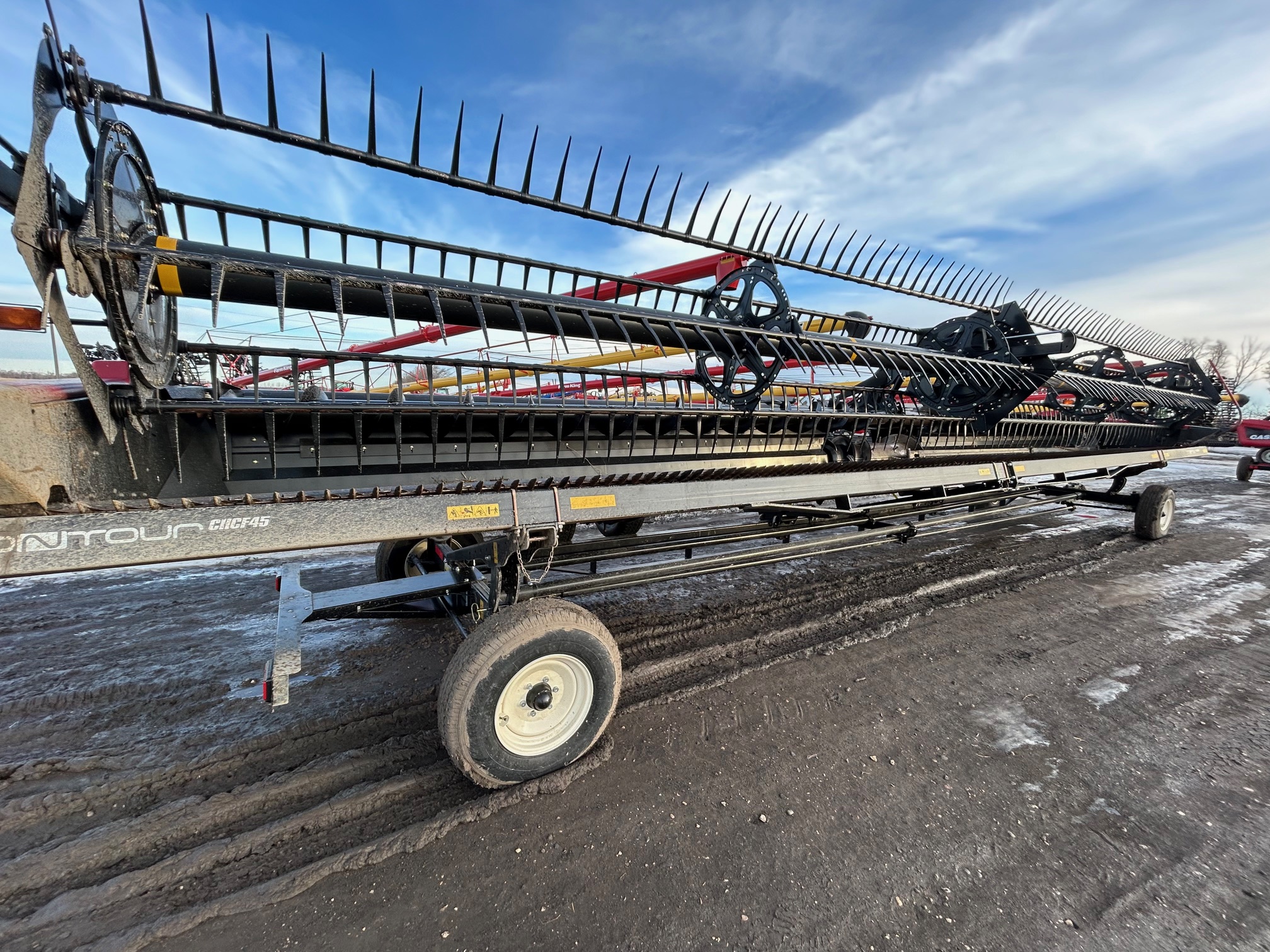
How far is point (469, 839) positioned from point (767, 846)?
1.08 metres

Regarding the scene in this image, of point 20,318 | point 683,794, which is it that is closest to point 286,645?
point 20,318

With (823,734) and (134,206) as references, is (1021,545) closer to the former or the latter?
(823,734)

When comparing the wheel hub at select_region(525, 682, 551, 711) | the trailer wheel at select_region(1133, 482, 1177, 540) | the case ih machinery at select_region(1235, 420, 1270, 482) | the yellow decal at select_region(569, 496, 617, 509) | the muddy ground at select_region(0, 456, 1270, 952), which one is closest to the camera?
the muddy ground at select_region(0, 456, 1270, 952)

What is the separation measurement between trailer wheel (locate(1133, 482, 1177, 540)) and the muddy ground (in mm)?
2553

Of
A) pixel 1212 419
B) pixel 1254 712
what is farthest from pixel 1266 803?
pixel 1212 419

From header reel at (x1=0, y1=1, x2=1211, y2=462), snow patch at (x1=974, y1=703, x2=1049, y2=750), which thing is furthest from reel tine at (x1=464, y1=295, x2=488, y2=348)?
snow patch at (x1=974, y1=703, x2=1049, y2=750)

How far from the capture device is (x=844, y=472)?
3363 millimetres

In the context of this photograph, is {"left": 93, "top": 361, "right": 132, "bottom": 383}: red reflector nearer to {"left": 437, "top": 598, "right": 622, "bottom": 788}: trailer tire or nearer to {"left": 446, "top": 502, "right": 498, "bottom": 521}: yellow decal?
{"left": 446, "top": 502, "right": 498, "bottom": 521}: yellow decal

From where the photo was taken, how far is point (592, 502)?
8.09ft

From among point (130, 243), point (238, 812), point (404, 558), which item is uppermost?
point (130, 243)

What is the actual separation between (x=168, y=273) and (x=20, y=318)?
0.58m

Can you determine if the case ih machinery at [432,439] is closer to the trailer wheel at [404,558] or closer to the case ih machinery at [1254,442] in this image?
the trailer wheel at [404,558]

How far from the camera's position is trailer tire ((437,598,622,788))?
6.50ft

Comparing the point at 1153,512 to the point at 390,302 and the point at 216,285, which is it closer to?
the point at 390,302
